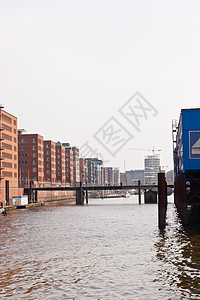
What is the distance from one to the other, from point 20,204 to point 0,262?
293 feet

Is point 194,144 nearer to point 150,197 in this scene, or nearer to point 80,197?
point 80,197

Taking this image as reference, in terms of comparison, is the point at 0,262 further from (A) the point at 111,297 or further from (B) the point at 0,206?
(B) the point at 0,206

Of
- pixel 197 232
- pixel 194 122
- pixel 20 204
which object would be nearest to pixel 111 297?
pixel 197 232

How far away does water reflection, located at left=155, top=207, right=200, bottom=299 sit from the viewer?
21434 mm

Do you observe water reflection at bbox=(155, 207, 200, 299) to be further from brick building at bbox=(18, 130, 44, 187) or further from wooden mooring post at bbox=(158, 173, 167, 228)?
brick building at bbox=(18, 130, 44, 187)

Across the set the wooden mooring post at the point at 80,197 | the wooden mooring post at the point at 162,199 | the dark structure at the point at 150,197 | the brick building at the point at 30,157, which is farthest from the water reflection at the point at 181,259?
the brick building at the point at 30,157

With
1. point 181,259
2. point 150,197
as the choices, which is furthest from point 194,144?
point 150,197

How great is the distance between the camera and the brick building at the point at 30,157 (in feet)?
614

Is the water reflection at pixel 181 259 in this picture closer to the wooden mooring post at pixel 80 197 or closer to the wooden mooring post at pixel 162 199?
the wooden mooring post at pixel 162 199

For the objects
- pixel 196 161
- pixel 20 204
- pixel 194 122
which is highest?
pixel 194 122

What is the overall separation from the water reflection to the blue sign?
8.79 m

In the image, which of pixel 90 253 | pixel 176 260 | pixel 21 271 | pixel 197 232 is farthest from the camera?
pixel 197 232

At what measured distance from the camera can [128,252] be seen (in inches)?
1257

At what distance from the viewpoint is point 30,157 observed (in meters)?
189
